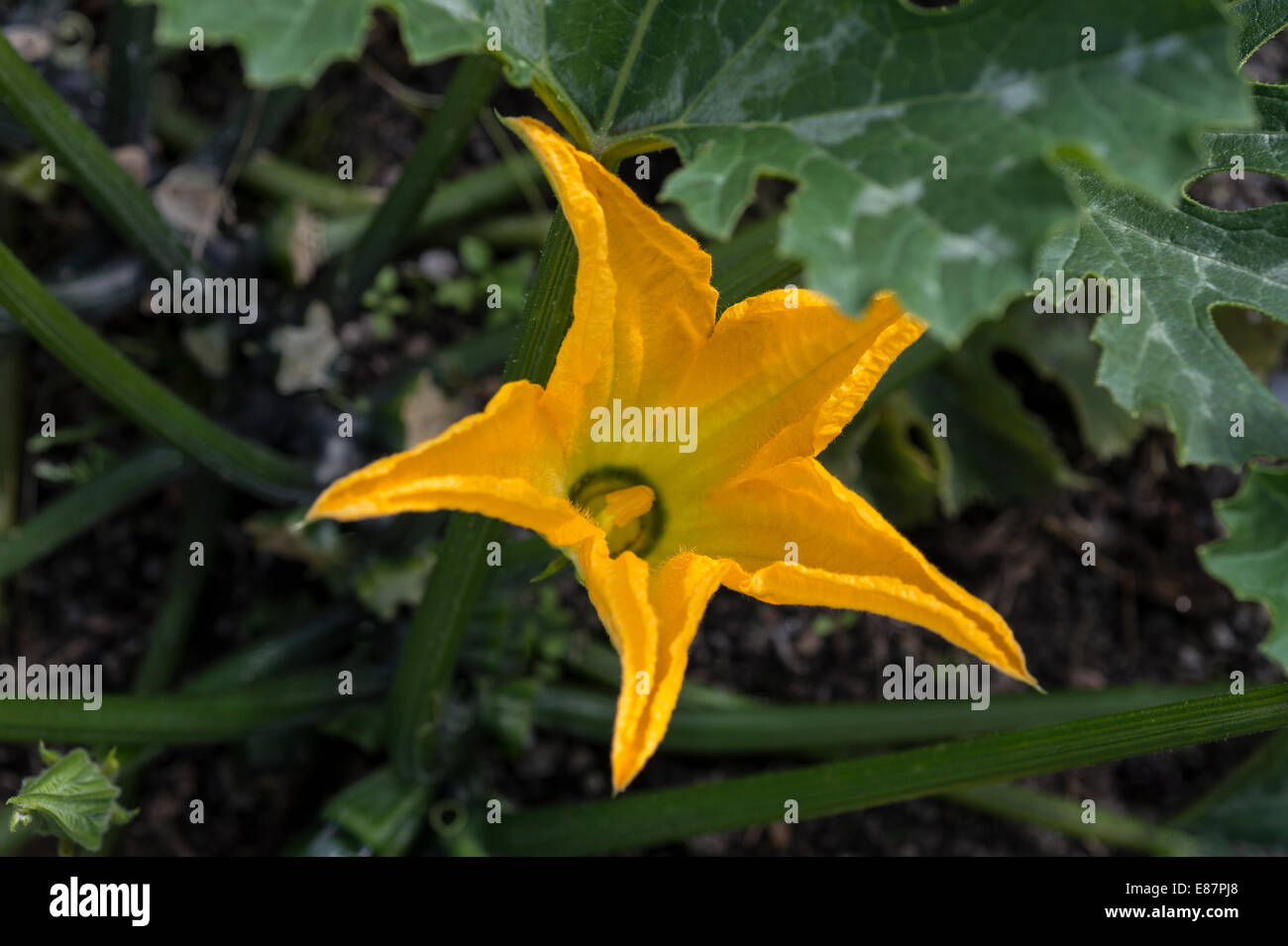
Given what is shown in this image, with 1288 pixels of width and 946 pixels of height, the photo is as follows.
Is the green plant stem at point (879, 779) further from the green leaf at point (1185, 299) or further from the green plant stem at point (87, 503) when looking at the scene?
the green plant stem at point (87, 503)

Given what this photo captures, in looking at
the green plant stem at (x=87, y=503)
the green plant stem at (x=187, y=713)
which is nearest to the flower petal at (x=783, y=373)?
the green plant stem at (x=187, y=713)

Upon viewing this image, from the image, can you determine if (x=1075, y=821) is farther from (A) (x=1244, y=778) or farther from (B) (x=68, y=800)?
(B) (x=68, y=800)

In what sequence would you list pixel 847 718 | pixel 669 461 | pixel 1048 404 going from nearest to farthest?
pixel 669 461
pixel 847 718
pixel 1048 404

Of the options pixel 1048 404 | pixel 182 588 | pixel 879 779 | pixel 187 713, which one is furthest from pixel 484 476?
pixel 1048 404

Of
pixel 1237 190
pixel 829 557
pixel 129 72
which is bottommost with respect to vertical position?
pixel 829 557

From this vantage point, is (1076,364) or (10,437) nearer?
(10,437)

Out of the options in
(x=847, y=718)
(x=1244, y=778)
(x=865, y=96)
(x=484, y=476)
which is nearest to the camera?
(x=484, y=476)

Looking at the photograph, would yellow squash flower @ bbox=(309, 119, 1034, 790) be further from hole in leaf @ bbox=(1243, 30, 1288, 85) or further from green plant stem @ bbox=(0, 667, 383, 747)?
hole in leaf @ bbox=(1243, 30, 1288, 85)

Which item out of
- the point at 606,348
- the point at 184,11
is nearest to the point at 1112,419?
the point at 606,348

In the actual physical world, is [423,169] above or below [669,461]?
above
